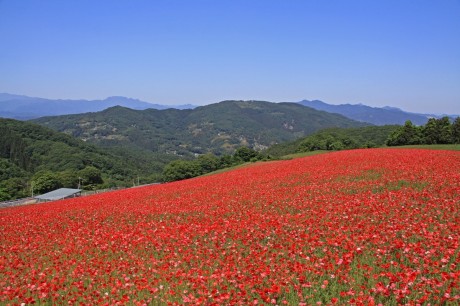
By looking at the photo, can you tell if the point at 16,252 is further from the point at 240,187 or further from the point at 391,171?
the point at 391,171

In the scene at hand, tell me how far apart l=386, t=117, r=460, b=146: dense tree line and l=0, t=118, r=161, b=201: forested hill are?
291ft

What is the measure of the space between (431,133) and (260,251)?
7536cm

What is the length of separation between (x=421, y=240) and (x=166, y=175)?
97.3 m

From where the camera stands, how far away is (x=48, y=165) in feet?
498

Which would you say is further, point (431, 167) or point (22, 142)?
point (22, 142)

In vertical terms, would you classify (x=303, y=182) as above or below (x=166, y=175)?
above

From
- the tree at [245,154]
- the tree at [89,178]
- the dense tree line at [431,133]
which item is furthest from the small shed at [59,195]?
the dense tree line at [431,133]

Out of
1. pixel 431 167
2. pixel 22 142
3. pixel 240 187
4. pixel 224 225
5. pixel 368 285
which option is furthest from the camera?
pixel 22 142

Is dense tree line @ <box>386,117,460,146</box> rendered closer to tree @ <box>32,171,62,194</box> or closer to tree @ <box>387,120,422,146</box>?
tree @ <box>387,120,422,146</box>

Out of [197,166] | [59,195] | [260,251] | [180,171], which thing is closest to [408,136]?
[197,166]

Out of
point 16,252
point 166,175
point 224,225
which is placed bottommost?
point 166,175

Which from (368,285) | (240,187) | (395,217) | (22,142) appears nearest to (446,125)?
(240,187)

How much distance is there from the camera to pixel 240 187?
23.0 metres

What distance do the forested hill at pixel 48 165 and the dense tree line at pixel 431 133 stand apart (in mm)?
88787
